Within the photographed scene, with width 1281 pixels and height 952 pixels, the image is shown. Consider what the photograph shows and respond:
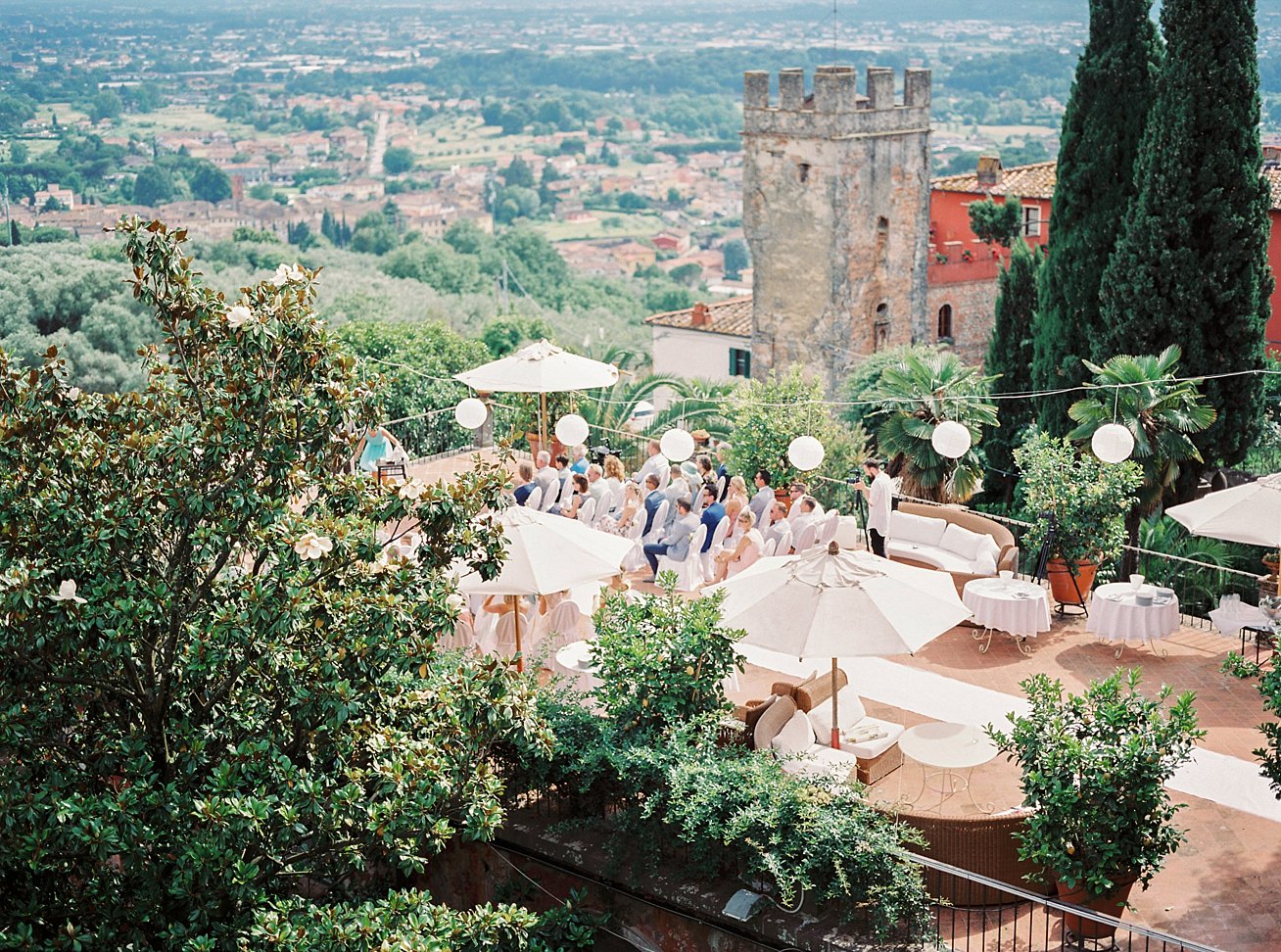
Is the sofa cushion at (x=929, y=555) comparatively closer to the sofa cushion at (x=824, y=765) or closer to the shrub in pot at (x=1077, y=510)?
the shrub in pot at (x=1077, y=510)

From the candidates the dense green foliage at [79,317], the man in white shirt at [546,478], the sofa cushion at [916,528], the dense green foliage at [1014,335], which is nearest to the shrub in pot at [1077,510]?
the sofa cushion at [916,528]

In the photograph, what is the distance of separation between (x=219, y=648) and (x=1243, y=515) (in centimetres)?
968

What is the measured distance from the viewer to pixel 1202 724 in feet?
43.4

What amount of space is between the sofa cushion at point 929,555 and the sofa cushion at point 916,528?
0.27ft

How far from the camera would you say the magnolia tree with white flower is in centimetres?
866

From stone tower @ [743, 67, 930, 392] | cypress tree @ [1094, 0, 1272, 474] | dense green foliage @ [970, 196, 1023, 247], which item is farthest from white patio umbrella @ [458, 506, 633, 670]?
dense green foliage @ [970, 196, 1023, 247]

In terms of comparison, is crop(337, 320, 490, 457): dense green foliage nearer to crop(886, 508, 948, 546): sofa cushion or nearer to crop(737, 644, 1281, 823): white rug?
crop(886, 508, 948, 546): sofa cushion

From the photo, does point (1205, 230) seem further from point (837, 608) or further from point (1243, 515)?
point (837, 608)

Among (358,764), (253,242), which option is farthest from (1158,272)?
(253,242)

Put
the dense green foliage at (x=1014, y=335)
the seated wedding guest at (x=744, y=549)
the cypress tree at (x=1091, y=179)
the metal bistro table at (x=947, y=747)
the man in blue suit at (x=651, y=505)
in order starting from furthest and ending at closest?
the dense green foliage at (x=1014, y=335)
the cypress tree at (x=1091, y=179)
the man in blue suit at (x=651, y=505)
the seated wedding guest at (x=744, y=549)
the metal bistro table at (x=947, y=747)

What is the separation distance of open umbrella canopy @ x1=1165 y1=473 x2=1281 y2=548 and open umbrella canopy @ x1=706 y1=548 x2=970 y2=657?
11.9 ft

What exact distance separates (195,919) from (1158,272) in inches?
785

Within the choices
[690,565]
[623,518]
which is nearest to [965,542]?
[690,565]

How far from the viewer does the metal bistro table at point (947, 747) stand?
10969mm
